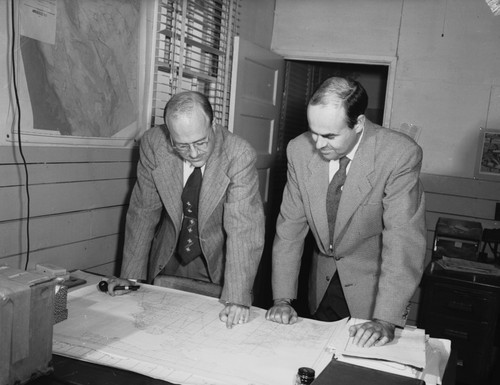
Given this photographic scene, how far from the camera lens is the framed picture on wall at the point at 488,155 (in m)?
4.03

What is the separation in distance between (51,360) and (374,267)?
1320 mm

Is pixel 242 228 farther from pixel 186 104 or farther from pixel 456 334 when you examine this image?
pixel 456 334

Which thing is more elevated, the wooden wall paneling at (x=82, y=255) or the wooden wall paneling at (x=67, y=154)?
the wooden wall paneling at (x=67, y=154)

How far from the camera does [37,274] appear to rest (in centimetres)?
129

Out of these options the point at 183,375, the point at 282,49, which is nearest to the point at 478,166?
the point at 282,49

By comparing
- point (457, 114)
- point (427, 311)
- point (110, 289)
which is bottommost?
point (427, 311)

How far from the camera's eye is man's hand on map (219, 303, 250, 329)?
5.87 ft

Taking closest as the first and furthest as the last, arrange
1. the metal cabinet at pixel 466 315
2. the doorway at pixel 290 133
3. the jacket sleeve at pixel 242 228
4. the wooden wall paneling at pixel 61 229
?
1. the jacket sleeve at pixel 242 228
2. the wooden wall paneling at pixel 61 229
3. the metal cabinet at pixel 466 315
4. the doorway at pixel 290 133

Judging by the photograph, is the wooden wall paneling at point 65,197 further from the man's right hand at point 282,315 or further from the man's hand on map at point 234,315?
the man's right hand at point 282,315

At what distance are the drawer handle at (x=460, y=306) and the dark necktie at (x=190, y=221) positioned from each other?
1.91 meters

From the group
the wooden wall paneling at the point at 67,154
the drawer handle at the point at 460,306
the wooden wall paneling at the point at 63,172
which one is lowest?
the drawer handle at the point at 460,306

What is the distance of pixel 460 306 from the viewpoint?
3383 mm

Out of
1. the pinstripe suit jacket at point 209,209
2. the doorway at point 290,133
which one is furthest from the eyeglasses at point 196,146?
the doorway at point 290,133

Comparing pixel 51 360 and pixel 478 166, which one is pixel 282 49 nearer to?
pixel 478 166
